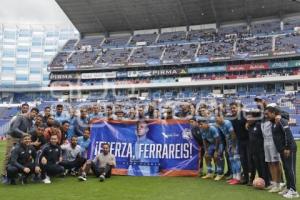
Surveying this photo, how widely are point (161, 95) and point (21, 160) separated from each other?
144ft

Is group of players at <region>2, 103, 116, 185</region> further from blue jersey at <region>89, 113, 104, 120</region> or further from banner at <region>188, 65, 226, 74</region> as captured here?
banner at <region>188, 65, 226, 74</region>

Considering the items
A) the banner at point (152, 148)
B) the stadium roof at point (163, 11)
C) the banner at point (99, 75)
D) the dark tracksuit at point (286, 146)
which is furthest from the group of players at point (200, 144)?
the banner at point (99, 75)

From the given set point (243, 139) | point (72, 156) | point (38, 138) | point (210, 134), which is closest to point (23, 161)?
point (38, 138)

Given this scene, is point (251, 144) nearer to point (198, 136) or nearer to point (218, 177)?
point (218, 177)

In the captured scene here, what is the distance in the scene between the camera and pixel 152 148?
32.8 ft

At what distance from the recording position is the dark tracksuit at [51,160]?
9125mm

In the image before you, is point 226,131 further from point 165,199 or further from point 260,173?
point 165,199

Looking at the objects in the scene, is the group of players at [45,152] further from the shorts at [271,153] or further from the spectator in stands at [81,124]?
the shorts at [271,153]

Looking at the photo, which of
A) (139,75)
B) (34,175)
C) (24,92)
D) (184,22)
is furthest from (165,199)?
(24,92)

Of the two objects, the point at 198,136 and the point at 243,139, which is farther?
the point at 198,136

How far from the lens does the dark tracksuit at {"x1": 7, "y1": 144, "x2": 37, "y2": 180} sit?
28.2ft

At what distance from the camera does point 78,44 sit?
2562 inches

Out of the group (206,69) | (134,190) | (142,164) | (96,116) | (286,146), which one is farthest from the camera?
(206,69)

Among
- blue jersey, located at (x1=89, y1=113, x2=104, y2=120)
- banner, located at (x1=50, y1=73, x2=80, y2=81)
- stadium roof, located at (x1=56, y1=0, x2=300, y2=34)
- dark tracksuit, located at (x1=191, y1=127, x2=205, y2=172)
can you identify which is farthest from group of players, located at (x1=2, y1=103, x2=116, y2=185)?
banner, located at (x1=50, y1=73, x2=80, y2=81)
